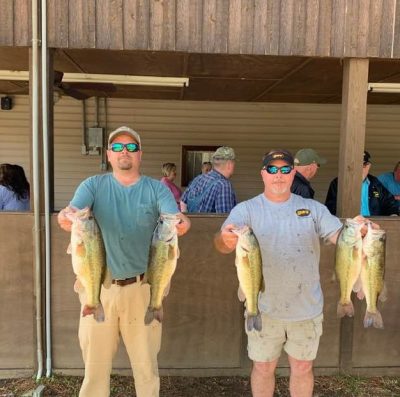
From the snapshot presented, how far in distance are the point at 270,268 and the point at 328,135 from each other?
5266mm

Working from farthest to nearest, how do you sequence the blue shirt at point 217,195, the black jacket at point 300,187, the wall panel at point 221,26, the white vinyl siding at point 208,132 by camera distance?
the white vinyl siding at point 208,132
the blue shirt at point 217,195
the black jacket at point 300,187
the wall panel at point 221,26

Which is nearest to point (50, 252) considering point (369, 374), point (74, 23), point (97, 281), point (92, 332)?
point (92, 332)

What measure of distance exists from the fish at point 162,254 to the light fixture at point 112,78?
3.41 metres

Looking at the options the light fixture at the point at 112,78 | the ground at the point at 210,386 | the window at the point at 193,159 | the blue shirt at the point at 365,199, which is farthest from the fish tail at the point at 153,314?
the window at the point at 193,159

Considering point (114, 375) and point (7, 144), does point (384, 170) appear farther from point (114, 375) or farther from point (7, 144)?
point (7, 144)

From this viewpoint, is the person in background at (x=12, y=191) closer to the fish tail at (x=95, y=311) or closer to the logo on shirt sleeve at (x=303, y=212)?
the fish tail at (x=95, y=311)

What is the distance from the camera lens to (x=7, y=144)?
7.34m

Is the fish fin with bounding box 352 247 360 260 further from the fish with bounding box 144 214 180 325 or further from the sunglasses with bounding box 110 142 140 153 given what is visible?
the sunglasses with bounding box 110 142 140 153

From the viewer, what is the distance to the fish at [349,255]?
2.61 metres

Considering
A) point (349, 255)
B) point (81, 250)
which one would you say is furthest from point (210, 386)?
point (81, 250)

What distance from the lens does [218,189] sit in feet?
13.9

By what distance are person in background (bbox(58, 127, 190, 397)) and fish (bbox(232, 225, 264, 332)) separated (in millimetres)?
551

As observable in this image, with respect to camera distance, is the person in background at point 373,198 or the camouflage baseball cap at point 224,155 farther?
the person in background at point 373,198

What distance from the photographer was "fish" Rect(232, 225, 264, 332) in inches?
100
